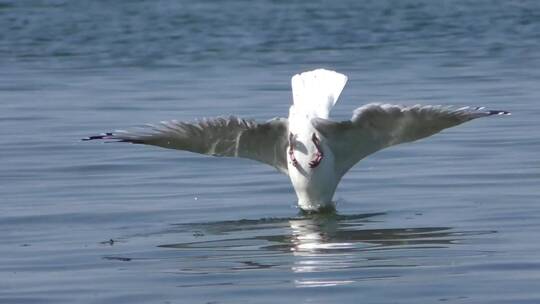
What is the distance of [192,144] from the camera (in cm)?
1115

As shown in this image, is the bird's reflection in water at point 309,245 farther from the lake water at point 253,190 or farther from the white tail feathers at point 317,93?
the white tail feathers at point 317,93

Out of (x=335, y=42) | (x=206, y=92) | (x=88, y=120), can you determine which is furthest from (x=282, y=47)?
(x=88, y=120)

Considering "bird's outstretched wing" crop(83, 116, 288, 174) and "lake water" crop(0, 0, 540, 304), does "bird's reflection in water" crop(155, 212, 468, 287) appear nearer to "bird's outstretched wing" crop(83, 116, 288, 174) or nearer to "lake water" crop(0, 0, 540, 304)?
"lake water" crop(0, 0, 540, 304)

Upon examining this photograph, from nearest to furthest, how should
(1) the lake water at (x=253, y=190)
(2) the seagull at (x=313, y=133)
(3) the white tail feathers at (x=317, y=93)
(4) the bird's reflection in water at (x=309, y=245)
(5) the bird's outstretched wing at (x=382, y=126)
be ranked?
(1) the lake water at (x=253, y=190), (4) the bird's reflection in water at (x=309, y=245), (5) the bird's outstretched wing at (x=382, y=126), (2) the seagull at (x=313, y=133), (3) the white tail feathers at (x=317, y=93)

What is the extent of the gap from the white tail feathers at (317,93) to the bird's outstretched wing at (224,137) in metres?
0.25

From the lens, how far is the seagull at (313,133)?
10812 mm

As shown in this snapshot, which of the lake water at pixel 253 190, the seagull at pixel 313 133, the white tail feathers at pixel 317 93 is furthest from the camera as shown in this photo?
the white tail feathers at pixel 317 93

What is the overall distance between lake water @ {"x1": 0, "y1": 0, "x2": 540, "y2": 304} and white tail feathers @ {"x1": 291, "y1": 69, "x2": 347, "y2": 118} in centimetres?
79

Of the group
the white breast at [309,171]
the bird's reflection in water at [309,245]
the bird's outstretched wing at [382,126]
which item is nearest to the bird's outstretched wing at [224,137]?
the white breast at [309,171]

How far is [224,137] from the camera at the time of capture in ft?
36.9

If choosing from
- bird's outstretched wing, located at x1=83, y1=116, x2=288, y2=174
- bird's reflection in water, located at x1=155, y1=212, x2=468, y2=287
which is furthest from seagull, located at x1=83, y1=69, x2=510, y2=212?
bird's reflection in water, located at x1=155, y1=212, x2=468, y2=287

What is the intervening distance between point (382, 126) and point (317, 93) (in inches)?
18.2

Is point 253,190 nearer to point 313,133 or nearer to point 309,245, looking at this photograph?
point 313,133

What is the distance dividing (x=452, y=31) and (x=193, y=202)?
55.3ft
